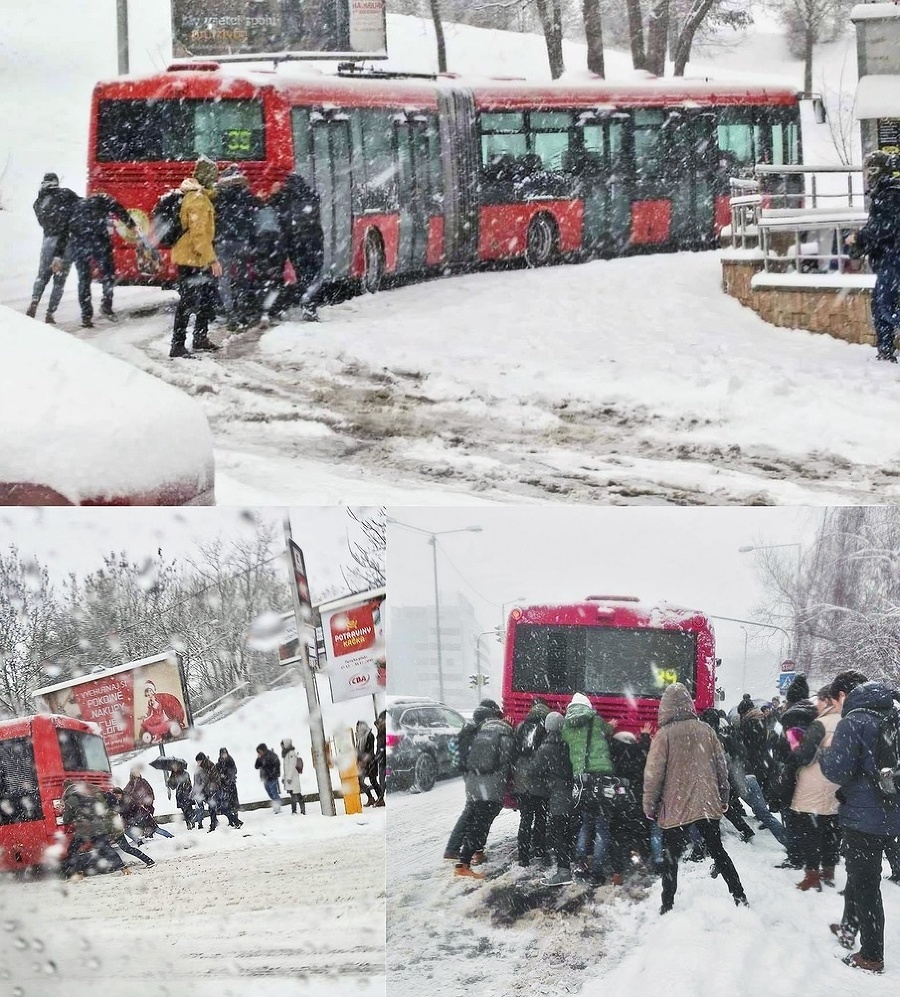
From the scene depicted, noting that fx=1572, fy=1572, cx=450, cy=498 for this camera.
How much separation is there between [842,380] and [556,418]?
3.69 feet

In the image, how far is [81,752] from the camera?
420cm

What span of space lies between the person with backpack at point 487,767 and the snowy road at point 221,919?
0.28 meters

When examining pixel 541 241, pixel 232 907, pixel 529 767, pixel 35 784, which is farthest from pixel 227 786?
pixel 541 241

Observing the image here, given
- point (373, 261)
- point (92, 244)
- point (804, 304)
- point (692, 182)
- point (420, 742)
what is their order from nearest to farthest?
point (420, 742), point (92, 244), point (373, 261), point (804, 304), point (692, 182)

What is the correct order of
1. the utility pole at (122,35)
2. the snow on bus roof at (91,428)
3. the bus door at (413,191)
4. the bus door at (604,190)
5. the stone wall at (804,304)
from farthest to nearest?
the bus door at (604,190) < the stone wall at (804,304) < the bus door at (413,191) < the utility pole at (122,35) < the snow on bus roof at (91,428)

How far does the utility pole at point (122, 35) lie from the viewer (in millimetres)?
5164

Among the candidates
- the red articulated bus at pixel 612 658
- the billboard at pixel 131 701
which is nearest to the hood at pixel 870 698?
the red articulated bus at pixel 612 658

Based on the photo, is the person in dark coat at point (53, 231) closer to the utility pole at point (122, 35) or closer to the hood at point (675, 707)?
the utility pole at point (122, 35)

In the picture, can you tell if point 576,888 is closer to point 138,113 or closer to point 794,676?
point 794,676

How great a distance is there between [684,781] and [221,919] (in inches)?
51.7

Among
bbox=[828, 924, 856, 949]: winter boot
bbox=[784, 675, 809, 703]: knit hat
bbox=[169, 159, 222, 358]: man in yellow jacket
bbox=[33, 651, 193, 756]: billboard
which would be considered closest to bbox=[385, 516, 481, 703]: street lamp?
bbox=[33, 651, 193, 756]: billboard

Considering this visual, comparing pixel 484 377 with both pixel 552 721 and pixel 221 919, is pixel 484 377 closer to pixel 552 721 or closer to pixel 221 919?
pixel 552 721

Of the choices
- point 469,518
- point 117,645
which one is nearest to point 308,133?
point 469,518

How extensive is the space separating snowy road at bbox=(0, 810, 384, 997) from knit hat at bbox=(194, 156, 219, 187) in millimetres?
2290
